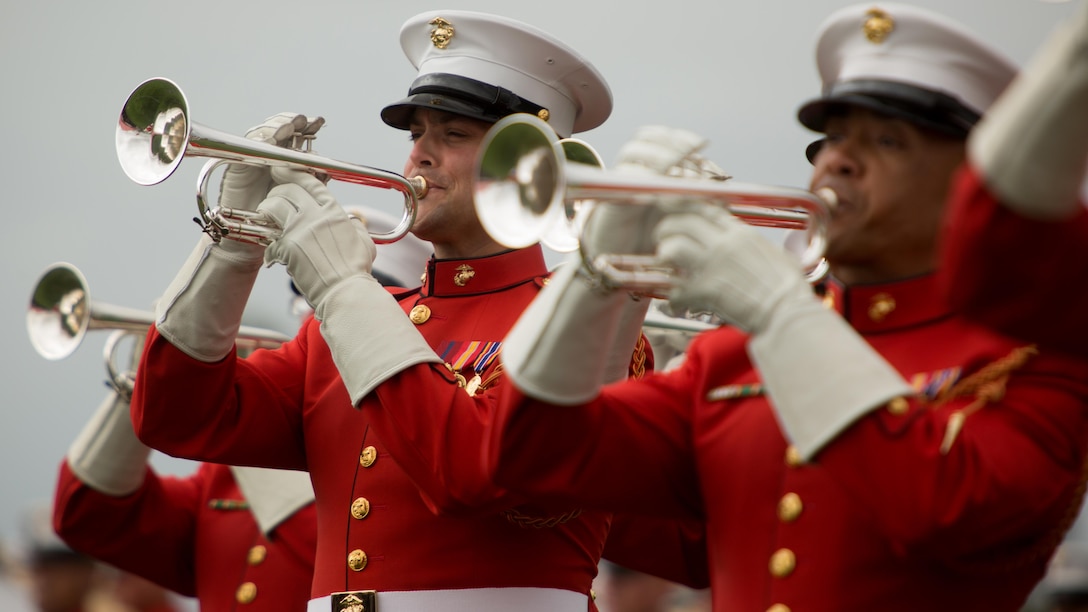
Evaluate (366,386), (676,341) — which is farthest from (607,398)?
(676,341)

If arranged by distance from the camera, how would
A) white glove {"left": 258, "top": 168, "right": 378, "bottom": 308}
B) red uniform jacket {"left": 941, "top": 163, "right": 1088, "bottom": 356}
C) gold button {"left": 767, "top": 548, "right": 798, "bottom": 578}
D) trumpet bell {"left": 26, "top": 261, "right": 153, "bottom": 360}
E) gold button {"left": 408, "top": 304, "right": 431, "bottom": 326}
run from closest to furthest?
red uniform jacket {"left": 941, "top": 163, "right": 1088, "bottom": 356}, gold button {"left": 767, "top": 548, "right": 798, "bottom": 578}, white glove {"left": 258, "top": 168, "right": 378, "bottom": 308}, gold button {"left": 408, "top": 304, "right": 431, "bottom": 326}, trumpet bell {"left": 26, "top": 261, "right": 153, "bottom": 360}

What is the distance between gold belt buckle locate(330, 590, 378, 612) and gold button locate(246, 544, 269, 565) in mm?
1716

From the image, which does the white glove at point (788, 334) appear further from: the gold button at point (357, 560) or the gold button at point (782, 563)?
the gold button at point (357, 560)

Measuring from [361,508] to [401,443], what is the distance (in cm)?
44

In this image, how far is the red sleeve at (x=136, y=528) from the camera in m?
6.57

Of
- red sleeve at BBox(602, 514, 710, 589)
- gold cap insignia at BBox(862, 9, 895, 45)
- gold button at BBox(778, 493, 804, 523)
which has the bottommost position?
red sleeve at BBox(602, 514, 710, 589)

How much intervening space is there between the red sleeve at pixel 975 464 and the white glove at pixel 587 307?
0.67 metres

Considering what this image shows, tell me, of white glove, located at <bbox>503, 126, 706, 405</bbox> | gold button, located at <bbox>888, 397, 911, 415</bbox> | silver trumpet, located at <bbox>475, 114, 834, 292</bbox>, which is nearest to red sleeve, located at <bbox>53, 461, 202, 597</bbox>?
silver trumpet, located at <bbox>475, 114, 834, 292</bbox>

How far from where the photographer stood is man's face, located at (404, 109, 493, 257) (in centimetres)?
502

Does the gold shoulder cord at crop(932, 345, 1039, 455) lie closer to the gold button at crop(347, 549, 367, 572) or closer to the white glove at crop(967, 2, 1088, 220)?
the white glove at crop(967, 2, 1088, 220)

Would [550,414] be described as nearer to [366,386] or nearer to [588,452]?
[588,452]

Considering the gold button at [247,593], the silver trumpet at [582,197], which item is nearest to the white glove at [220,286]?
the silver trumpet at [582,197]

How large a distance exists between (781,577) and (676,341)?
3.02 m

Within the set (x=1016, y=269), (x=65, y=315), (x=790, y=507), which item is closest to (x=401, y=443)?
(x=790, y=507)
